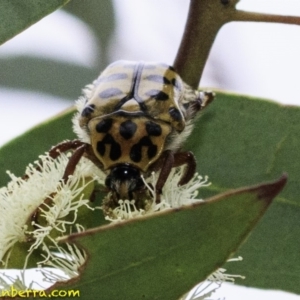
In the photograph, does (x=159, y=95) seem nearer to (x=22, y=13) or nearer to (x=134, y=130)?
(x=134, y=130)

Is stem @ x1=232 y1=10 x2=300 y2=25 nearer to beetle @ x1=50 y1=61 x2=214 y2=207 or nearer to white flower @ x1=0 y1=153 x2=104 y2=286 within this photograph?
beetle @ x1=50 y1=61 x2=214 y2=207

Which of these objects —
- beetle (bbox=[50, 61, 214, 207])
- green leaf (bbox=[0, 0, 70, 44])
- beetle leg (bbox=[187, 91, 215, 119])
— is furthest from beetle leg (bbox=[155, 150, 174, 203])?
green leaf (bbox=[0, 0, 70, 44])

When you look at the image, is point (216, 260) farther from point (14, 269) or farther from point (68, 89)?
point (68, 89)

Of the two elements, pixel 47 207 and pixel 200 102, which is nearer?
pixel 47 207

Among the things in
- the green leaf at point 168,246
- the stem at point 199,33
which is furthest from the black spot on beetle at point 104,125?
the green leaf at point 168,246

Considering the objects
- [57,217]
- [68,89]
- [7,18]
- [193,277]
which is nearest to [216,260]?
[193,277]

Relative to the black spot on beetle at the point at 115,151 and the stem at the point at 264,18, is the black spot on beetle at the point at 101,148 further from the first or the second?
the stem at the point at 264,18

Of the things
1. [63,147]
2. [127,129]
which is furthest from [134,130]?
[63,147]
